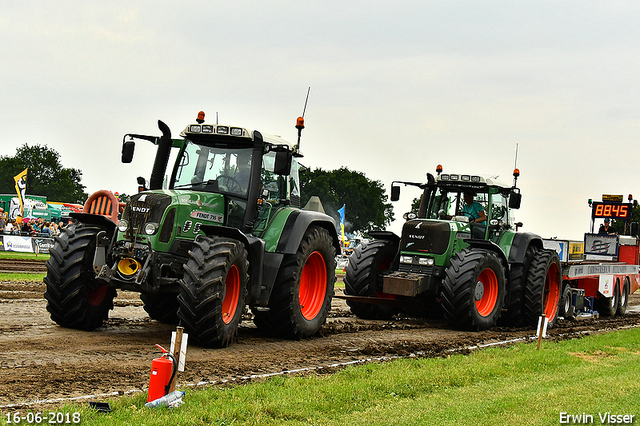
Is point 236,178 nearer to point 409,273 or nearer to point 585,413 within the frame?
point 409,273

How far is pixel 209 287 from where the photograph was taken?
26.2 ft

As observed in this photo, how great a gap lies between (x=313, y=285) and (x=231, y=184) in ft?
6.92

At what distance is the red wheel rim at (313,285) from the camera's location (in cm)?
1045

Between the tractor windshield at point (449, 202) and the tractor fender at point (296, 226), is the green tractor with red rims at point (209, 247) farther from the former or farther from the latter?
the tractor windshield at point (449, 202)

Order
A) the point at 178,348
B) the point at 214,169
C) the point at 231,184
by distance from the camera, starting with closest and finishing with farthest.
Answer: the point at 178,348 → the point at 231,184 → the point at 214,169

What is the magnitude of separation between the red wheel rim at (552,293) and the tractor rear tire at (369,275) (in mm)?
3413

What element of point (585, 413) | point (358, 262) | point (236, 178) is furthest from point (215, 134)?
point (585, 413)

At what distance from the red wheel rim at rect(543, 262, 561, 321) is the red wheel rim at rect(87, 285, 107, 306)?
9.08 meters

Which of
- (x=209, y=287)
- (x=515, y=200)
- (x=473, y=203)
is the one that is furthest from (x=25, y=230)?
(x=209, y=287)

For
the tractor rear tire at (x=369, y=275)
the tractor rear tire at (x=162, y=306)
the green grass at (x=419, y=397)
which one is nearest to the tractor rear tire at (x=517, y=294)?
the tractor rear tire at (x=369, y=275)

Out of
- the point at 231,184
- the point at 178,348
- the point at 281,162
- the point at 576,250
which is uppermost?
the point at 281,162

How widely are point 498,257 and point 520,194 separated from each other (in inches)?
59.5

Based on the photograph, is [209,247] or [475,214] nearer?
[209,247]

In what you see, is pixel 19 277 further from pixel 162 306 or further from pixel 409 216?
pixel 409 216
